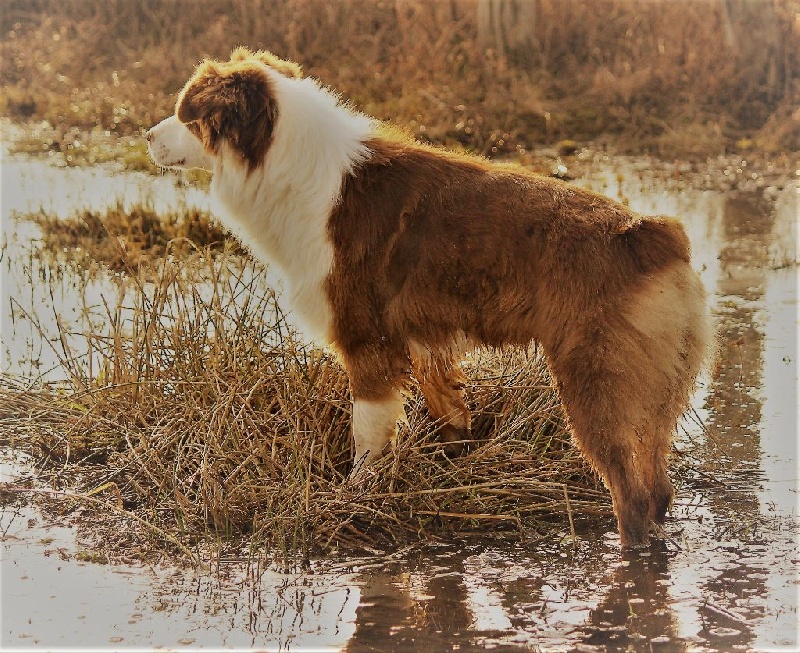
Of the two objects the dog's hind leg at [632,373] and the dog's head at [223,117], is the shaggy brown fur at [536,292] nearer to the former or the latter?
the dog's hind leg at [632,373]

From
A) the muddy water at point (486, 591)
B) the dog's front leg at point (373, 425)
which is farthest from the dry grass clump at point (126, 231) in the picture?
the dog's front leg at point (373, 425)

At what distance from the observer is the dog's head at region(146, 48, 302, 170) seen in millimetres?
5117

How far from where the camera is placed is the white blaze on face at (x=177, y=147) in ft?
17.5

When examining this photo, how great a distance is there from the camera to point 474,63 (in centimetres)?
1530

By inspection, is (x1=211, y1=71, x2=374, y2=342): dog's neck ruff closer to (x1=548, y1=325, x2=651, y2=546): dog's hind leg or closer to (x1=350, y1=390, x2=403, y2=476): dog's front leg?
(x1=350, y1=390, x2=403, y2=476): dog's front leg

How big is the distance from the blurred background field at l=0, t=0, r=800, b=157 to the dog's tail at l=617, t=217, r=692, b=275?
26.9 ft

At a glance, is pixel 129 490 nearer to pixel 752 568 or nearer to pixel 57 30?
pixel 752 568

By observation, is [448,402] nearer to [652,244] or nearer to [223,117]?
[652,244]

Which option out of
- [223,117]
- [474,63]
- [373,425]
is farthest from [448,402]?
[474,63]

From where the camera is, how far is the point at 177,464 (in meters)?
5.33

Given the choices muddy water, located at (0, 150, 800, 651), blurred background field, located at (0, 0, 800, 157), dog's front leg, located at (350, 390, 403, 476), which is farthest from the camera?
blurred background field, located at (0, 0, 800, 157)

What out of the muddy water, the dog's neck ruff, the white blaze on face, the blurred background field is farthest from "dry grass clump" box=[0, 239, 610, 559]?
the blurred background field

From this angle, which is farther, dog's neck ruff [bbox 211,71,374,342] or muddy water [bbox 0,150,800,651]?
dog's neck ruff [bbox 211,71,374,342]

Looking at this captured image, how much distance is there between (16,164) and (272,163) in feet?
Answer: 25.6
